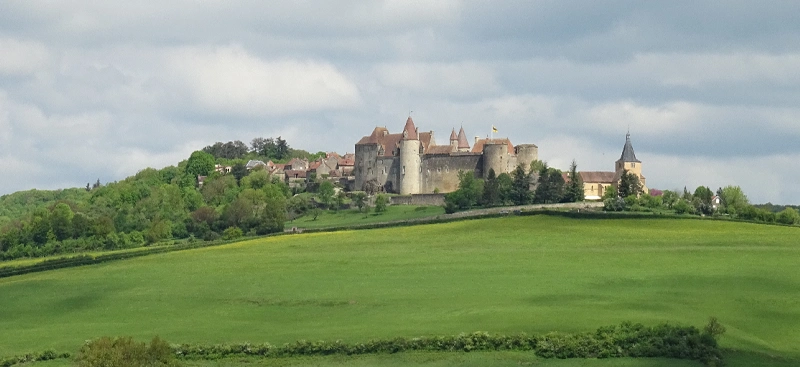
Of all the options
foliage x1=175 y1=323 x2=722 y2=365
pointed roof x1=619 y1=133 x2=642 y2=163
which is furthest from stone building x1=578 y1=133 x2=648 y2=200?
foliage x1=175 y1=323 x2=722 y2=365

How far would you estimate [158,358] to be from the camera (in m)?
40.2

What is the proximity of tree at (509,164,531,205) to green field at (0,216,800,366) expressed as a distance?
16.4 metres

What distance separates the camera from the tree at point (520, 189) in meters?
110

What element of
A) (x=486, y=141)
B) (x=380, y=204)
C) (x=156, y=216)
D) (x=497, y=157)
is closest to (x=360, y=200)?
(x=380, y=204)

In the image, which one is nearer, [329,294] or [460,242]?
[329,294]

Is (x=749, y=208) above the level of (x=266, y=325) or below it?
above

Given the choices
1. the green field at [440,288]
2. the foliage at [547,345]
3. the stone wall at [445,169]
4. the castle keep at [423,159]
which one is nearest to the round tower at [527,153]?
the castle keep at [423,159]

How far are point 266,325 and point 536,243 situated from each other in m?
31.4

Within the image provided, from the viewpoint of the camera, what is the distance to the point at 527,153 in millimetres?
133125

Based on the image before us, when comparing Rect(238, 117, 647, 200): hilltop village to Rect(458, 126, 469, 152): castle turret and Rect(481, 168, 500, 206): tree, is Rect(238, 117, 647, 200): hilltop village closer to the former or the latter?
Rect(458, 126, 469, 152): castle turret

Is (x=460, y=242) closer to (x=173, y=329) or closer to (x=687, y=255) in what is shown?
(x=687, y=255)

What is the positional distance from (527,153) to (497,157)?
4391mm

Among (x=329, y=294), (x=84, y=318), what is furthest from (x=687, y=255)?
(x=84, y=318)

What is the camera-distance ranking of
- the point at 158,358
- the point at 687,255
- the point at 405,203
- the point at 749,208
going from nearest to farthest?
the point at 158,358 < the point at 687,255 < the point at 749,208 < the point at 405,203
